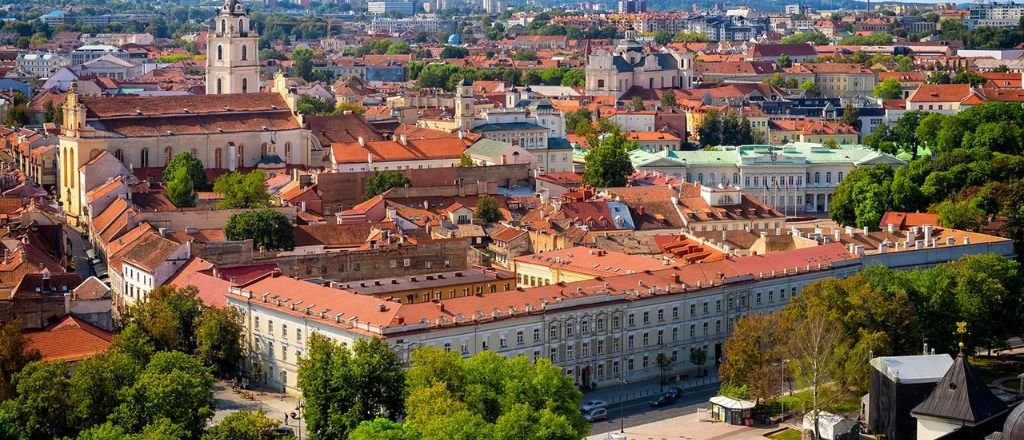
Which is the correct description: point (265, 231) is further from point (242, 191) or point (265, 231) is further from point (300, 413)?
point (300, 413)

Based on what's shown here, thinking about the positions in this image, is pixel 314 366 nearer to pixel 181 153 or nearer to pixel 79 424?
pixel 79 424

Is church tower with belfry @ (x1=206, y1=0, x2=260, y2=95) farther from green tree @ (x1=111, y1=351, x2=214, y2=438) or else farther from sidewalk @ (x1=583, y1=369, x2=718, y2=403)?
green tree @ (x1=111, y1=351, x2=214, y2=438)

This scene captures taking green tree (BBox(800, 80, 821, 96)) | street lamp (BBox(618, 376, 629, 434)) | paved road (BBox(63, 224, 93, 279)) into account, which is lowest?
street lamp (BBox(618, 376, 629, 434))

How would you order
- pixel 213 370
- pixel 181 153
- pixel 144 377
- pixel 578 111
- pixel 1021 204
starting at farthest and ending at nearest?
pixel 578 111 < pixel 181 153 < pixel 1021 204 < pixel 213 370 < pixel 144 377

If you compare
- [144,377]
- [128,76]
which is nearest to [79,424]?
[144,377]

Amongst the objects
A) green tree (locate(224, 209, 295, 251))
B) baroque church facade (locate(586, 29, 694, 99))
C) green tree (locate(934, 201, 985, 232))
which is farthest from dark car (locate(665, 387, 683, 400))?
baroque church facade (locate(586, 29, 694, 99))

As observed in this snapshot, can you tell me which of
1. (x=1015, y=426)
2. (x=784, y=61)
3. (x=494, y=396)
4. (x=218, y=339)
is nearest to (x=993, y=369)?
(x=1015, y=426)

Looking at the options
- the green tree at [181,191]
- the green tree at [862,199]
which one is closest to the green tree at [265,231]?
the green tree at [181,191]

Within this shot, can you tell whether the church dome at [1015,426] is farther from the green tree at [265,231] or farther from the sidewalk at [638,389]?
the green tree at [265,231]
